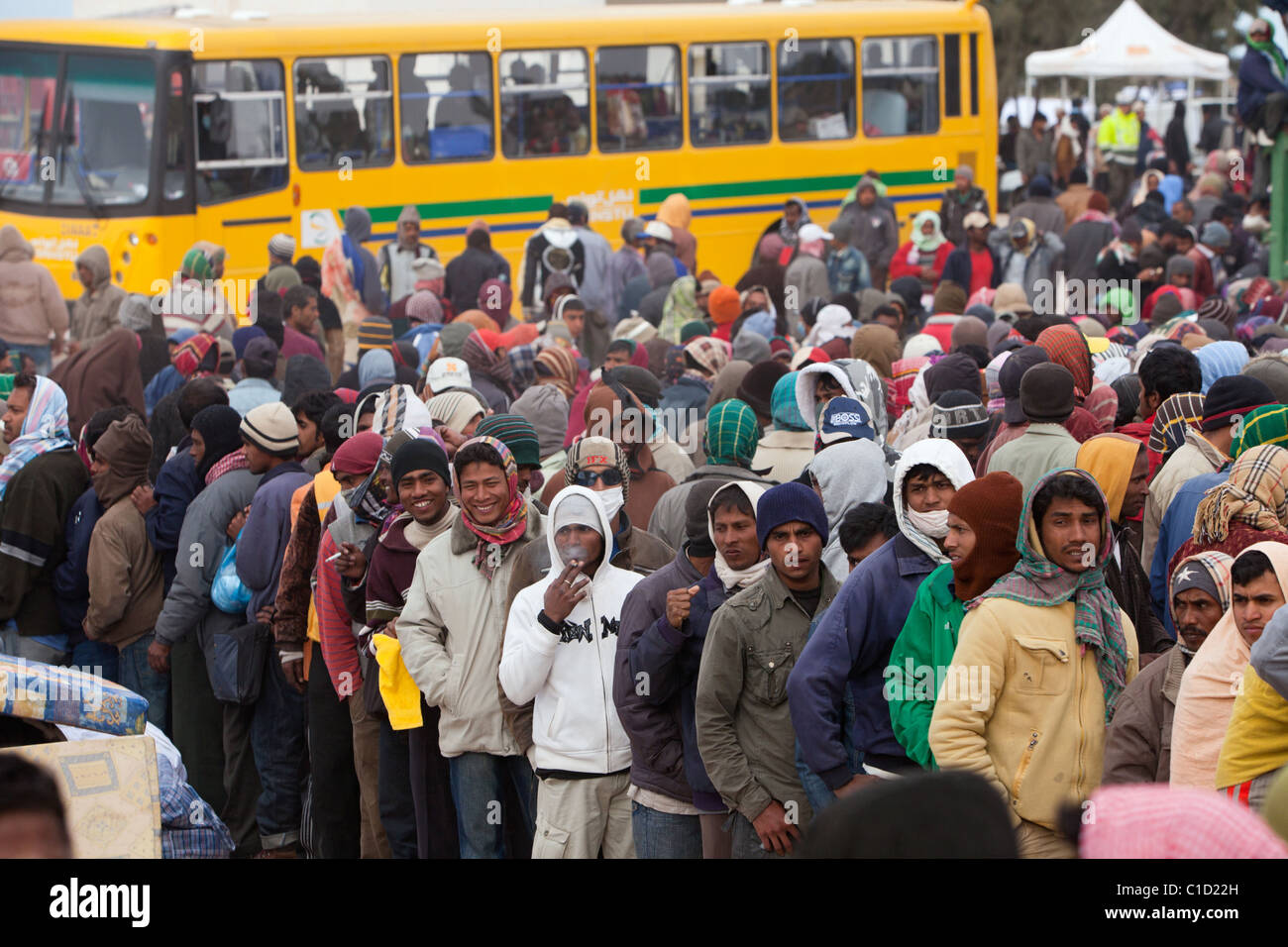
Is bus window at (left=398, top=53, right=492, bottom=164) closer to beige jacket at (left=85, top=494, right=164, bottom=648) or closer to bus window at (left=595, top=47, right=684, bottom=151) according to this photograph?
bus window at (left=595, top=47, right=684, bottom=151)

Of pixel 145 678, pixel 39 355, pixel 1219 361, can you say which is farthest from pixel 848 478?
pixel 39 355

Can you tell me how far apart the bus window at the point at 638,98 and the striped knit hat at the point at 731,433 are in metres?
11.6

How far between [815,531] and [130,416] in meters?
3.98

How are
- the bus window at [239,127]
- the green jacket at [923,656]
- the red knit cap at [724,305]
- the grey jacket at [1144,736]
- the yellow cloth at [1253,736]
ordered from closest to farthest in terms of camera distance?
the yellow cloth at [1253,736] < the grey jacket at [1144,736] < the green jacket at [923,656] < the red knit cap at [724,305] < the bus window at [239,127]

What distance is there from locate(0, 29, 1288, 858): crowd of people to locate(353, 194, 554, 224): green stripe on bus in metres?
6.78

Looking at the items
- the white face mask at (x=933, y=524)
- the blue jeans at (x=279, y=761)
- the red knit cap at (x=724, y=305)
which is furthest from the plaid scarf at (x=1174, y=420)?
the red knit cap at (x=724, y=305)

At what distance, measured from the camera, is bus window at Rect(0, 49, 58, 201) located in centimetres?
1547

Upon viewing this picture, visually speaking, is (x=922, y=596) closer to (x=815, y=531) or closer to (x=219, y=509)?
(x=815, y=531)

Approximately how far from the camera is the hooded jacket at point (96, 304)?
41.2 ft

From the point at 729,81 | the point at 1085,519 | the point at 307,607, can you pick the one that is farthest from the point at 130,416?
the point at 729,81

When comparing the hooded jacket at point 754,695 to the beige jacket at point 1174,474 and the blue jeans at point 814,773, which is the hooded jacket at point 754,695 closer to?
the blue jeans at point 814,773

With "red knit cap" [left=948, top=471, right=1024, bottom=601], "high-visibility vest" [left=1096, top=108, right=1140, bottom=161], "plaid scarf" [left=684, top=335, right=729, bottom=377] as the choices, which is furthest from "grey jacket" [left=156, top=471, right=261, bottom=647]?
"high-visibility vest" [left=1096, top=108, right=1140, bottom=161]

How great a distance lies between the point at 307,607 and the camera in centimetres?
657

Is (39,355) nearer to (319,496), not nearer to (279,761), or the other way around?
(279,761)
